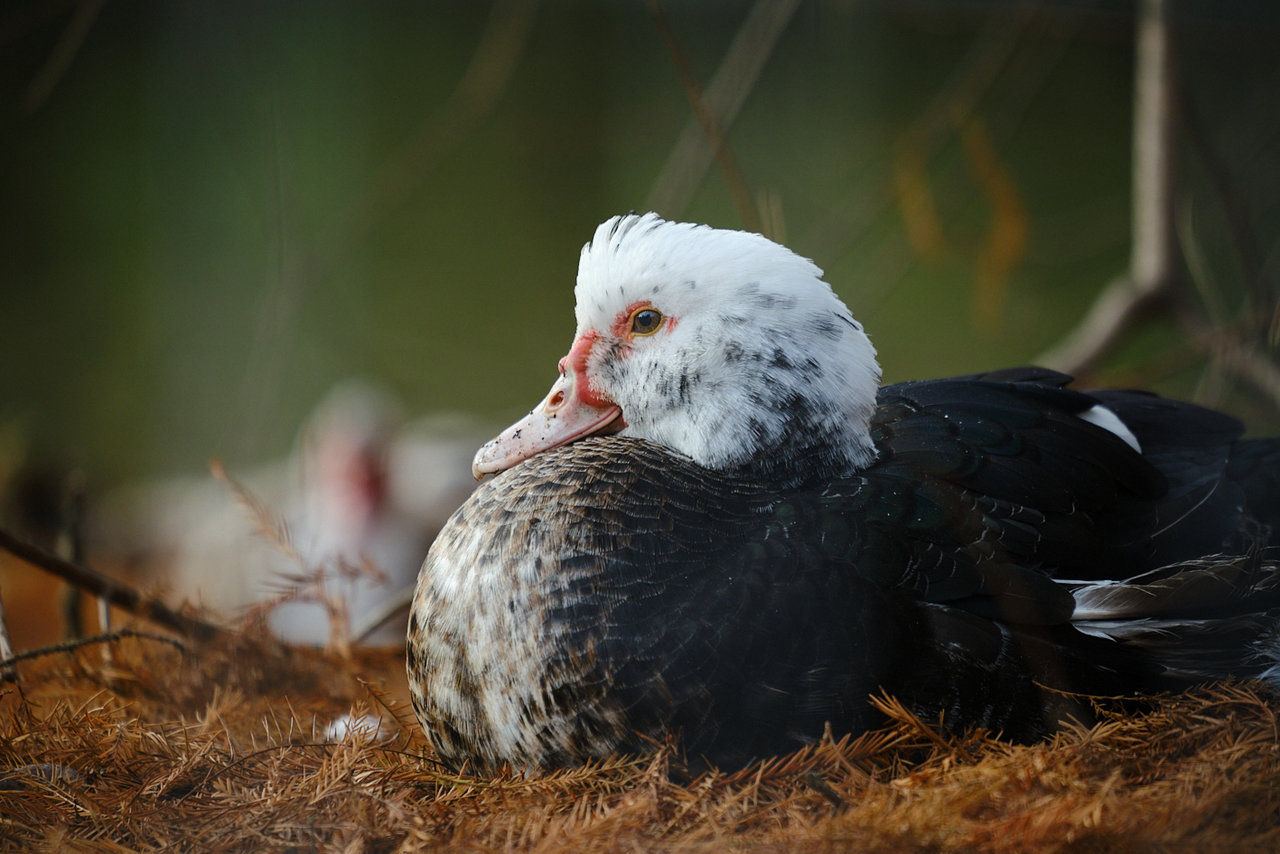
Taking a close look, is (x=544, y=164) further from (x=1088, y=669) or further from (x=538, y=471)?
(x=1088, y=669)

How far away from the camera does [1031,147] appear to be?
14.5ft

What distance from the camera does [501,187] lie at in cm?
441

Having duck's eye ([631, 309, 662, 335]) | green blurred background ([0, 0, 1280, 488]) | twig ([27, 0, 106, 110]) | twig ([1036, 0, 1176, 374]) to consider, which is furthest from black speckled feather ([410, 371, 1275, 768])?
twig ([1036, 0, 1176, 374])

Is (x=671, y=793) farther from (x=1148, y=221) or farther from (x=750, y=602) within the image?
(x=1148, y=221)

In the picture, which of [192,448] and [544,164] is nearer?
[192,448]

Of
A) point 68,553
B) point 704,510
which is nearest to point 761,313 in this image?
point 704,510

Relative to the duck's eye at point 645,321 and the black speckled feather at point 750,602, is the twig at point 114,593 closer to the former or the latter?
the black speckled feather at point 750,602

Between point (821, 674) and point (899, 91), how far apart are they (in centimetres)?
359

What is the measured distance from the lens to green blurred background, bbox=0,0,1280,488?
239cm

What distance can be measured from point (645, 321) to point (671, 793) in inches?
22.7

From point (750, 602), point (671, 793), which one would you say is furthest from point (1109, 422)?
point (671, 793)

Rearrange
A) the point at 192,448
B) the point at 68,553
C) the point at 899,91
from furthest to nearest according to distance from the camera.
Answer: the point at 899,91, the point at 192,448, the point at 68,553

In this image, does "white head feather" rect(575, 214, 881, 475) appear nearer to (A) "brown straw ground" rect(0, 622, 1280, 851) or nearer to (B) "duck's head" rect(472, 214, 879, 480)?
(B) "duck's head" rect(472, 214, 879, 480)

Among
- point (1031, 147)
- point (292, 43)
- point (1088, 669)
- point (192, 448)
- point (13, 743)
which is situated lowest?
point (1088, 669)
